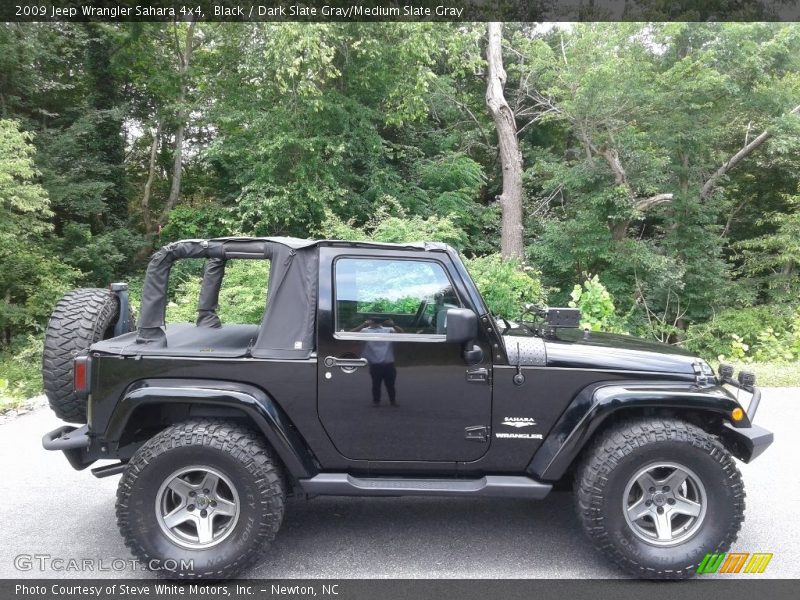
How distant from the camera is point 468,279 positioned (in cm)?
335

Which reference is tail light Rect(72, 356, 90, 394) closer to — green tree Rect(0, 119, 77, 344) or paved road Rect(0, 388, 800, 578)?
paved road Rect(0, 388, 800, 578)

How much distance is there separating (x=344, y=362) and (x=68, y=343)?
5.82ft

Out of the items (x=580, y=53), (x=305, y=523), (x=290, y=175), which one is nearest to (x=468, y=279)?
(x=305, y=523)

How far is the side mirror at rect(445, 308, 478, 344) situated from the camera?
2.97m

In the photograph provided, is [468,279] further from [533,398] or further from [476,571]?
[476,571]

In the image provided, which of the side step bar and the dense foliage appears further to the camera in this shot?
the dense foliage

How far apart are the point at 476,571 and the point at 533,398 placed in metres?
1.01

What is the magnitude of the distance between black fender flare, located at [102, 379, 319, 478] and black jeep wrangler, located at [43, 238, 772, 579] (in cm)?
1

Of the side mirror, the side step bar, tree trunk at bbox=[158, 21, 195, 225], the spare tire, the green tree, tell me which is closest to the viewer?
the side mirror

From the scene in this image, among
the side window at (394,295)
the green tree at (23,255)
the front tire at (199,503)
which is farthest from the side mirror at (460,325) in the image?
the green tree at (23,255)

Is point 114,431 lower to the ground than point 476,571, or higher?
higher

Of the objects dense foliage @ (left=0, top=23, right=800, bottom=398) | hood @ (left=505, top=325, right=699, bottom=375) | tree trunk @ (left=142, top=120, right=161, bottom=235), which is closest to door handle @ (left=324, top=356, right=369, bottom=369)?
hood @ (left=505, top=325, right=699, bottom=375)

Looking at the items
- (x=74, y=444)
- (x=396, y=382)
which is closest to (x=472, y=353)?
(x=396, y=382)

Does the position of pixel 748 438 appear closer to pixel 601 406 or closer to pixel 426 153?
pixel 601 406
